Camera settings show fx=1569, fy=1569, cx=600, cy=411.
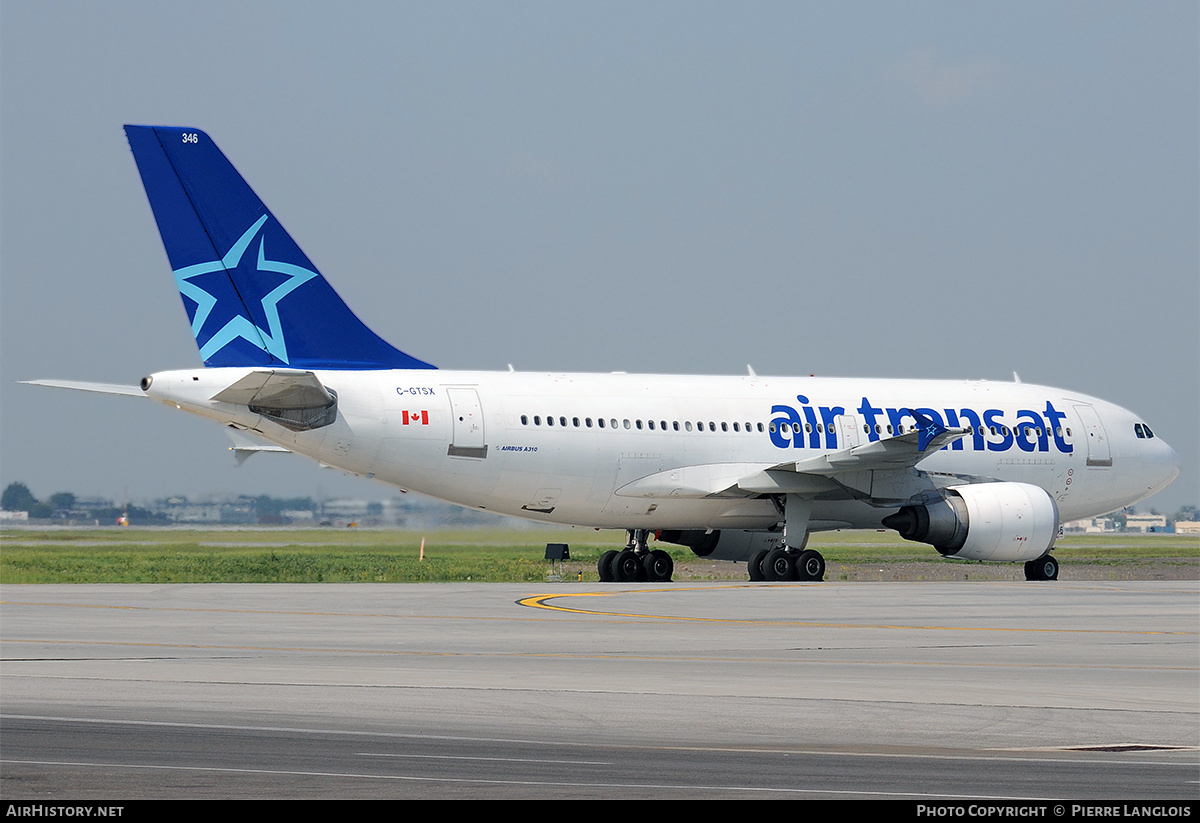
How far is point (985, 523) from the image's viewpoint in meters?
33.4

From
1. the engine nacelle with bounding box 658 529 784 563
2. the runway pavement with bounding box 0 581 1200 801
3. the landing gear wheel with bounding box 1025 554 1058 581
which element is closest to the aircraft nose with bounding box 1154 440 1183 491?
the landing gear wheel with bounding box 1025 554 1058 581

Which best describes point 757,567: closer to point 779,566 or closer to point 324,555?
point 779,566

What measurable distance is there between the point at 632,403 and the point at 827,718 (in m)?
21.8

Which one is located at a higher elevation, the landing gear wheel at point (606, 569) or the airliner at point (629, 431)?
the airliner at point (629, 431)

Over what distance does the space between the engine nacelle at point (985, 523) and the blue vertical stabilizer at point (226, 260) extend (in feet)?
43.5

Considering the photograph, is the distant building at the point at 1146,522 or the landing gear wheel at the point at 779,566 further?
the distant building at the point at 1146,522

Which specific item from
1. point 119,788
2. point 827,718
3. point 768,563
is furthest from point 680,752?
point 768,563

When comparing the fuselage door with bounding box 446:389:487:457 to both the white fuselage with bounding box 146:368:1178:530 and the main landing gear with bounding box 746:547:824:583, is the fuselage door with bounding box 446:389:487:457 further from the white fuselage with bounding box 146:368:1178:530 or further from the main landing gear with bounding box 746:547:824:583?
the main landing gear with bounding box 746:547:824:583

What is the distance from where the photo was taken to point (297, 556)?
152ft

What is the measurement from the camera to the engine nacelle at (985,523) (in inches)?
1318

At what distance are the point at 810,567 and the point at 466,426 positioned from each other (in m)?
8.17

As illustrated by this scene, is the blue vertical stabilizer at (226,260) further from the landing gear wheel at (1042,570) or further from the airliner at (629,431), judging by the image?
the landing gear wheel at (1042,570)

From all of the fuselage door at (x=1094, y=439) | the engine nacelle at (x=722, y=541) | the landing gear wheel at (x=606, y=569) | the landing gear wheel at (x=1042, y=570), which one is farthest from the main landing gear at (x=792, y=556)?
the fuselage door at (x=1094, y=439)
